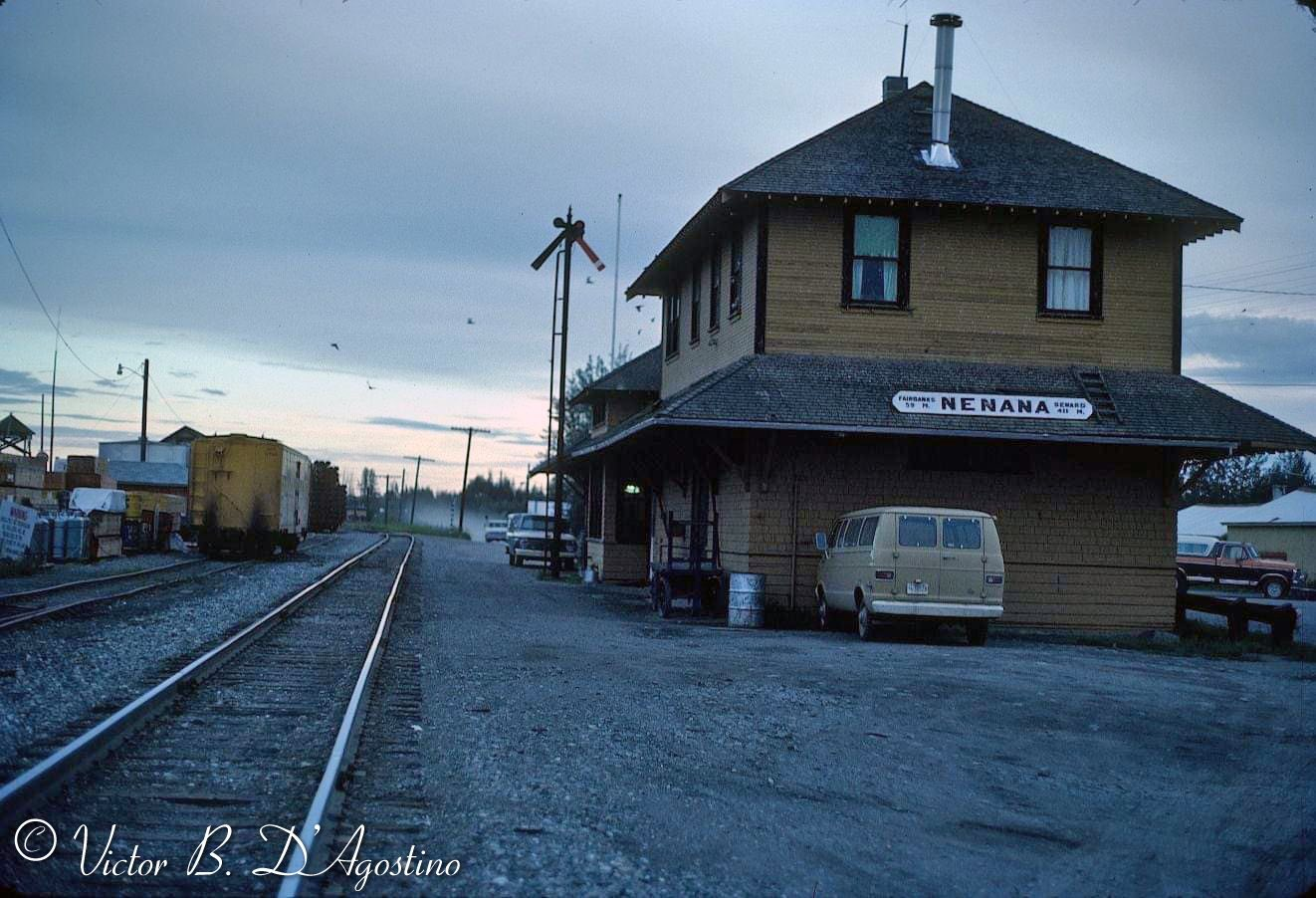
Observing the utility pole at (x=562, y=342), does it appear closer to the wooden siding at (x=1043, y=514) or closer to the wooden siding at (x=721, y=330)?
the wooden siding at (x=721, y=330)

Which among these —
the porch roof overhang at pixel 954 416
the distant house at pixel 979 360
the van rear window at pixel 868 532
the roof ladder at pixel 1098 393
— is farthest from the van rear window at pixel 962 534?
the roof ladder at pixel 1098 393

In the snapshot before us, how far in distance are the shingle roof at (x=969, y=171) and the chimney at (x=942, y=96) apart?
0.81 ft

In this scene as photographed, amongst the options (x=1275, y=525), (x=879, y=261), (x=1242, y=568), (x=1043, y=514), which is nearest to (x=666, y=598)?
(x=1043, y=514)

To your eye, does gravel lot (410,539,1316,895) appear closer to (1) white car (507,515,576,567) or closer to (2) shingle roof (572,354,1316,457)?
(2) shingle roof (572,354,1316,457)

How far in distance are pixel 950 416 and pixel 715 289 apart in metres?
6.59

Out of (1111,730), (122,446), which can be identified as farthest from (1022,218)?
(122,446)

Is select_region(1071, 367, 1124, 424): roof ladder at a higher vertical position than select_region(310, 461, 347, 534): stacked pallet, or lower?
higher

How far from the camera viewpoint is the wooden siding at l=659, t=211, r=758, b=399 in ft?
71.3

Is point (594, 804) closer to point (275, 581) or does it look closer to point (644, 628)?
point (644, 628)

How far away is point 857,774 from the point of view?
8.62 m

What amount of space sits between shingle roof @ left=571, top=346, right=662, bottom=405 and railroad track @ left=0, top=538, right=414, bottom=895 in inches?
818

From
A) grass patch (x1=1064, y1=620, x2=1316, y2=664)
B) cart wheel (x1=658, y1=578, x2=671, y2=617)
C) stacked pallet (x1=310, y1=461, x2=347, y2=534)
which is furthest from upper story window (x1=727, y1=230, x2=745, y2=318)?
stacked pallet (x1=310, y1=461, x2=347, y2=534)

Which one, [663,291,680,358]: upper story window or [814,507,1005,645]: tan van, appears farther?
[663,291,680,358]: upper story window

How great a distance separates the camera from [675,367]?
28922 mm
